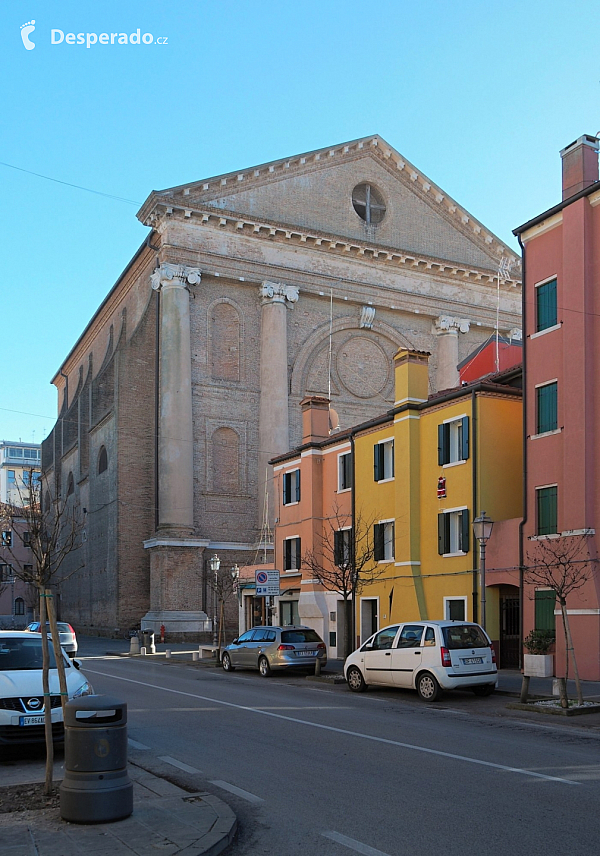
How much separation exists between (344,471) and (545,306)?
10698mm

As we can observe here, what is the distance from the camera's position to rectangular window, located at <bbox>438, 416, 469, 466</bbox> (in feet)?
83.7

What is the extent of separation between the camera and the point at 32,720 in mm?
10422

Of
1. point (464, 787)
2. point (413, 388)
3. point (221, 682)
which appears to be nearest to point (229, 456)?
point (413, 388)

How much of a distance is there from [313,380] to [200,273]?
8.42 meters

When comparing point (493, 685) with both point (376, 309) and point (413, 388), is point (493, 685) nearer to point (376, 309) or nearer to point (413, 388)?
point (413, 388)

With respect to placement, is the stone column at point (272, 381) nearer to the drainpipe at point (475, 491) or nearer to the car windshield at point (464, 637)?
the drainpipe at point (475, 491)

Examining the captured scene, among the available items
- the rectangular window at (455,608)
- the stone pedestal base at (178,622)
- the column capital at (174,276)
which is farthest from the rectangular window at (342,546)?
the column capital at (174,276)

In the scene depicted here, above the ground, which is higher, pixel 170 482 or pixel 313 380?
pixel 313 380

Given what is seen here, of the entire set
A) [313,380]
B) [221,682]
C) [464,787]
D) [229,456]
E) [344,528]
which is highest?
[313,380]

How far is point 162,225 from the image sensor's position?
46.0 m

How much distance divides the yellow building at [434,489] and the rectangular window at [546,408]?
1.87m

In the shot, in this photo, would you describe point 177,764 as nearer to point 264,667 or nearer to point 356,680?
point 356,680

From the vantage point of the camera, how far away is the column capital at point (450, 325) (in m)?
52.6

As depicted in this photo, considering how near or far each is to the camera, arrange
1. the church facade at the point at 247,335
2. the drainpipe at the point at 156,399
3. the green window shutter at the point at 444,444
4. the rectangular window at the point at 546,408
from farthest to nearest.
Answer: the drainpipe at the point at 156,399 → the church facade at the point at 247,335 → the green window shutter at the point at 444,444 → the rectangular window at the point at 546,408
